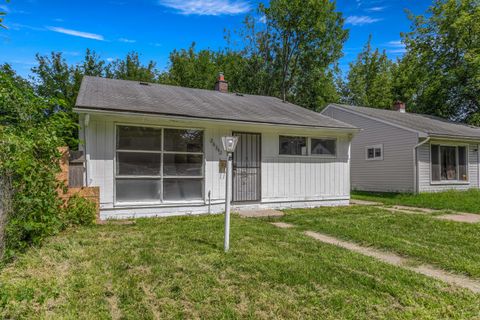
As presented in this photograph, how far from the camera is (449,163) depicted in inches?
546

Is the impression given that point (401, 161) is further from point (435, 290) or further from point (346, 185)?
point (435, 290)

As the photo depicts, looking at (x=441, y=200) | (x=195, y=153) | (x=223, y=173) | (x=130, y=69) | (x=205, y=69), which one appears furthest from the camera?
(x=205, y=69)

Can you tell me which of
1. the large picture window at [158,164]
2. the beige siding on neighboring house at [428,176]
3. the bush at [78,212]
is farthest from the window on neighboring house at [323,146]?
the bush at [78,212]

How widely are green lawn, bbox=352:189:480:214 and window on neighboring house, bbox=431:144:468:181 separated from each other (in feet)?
2.62

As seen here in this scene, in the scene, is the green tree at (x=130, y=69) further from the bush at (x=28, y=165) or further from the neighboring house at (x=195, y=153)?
the bush at (x=28, y=165)

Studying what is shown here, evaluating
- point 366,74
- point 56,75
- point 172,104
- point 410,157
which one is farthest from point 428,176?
point 56,75

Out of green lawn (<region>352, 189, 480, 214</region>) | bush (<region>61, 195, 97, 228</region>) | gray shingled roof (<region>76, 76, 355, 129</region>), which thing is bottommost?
green lawn (<region>352, 189, 480, 214</region>)

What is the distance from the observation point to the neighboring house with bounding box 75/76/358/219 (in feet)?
22.0

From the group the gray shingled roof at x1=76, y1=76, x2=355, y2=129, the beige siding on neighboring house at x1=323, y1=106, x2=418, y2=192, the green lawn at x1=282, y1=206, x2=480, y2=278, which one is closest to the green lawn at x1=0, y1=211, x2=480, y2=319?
the green lawn at x1=282, y1=206, x2=480, y2=278

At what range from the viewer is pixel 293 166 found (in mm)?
8719

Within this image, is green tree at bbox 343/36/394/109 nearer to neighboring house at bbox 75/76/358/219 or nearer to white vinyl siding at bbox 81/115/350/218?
white vinyl siding at bbox 81/115/350/218

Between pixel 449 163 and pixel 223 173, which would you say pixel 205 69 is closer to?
pixel 449 163

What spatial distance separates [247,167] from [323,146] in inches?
101

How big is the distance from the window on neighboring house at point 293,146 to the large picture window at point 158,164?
94.4 inches
